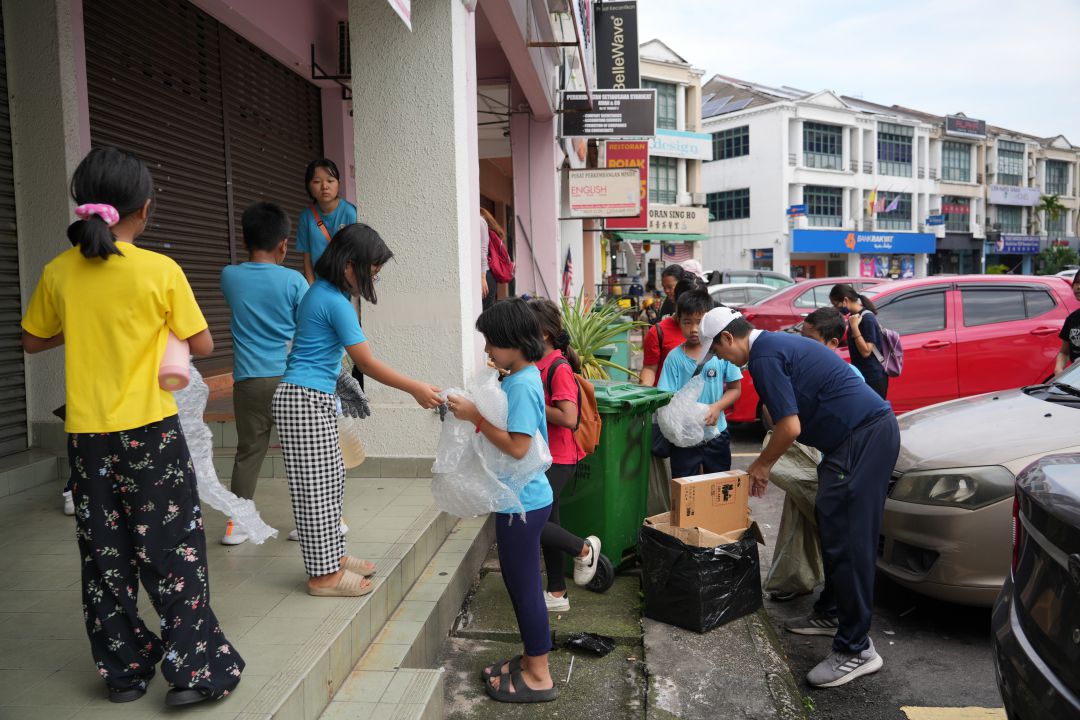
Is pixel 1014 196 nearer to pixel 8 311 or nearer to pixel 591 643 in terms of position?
pixel 591 643

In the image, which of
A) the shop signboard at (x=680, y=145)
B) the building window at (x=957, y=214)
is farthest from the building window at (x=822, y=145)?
the building window at (x=957, y=214)

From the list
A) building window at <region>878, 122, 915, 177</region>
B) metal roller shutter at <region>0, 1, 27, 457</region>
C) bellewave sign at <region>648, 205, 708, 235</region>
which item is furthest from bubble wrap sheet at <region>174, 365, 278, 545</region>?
building window at <region>878, 122, 915, 177</region>

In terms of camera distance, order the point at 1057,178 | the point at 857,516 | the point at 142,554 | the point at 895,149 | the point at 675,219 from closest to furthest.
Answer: the point at 142,554
the point at 857,516
the point at 675,219
the point at 895,149
the point at 1057,178

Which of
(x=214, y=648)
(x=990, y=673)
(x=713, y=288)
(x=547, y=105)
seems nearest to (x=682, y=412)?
(x=990, y=673)

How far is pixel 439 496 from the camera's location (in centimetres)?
318

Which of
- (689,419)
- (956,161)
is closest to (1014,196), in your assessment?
(956,161)

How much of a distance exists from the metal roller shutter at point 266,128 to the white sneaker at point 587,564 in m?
→ 4.27

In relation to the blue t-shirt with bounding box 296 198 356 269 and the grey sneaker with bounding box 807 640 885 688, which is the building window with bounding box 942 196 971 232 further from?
the grey sneaker with bounding box 807 640 885 688

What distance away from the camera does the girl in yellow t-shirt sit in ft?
7.64

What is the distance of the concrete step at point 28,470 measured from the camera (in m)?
4.70

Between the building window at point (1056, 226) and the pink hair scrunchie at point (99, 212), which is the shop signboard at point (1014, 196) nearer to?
the building window at point (1056, 226)

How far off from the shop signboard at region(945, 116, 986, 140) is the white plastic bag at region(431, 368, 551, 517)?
2133 inches

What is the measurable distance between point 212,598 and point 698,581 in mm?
2191

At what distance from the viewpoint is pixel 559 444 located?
13.2 ft
